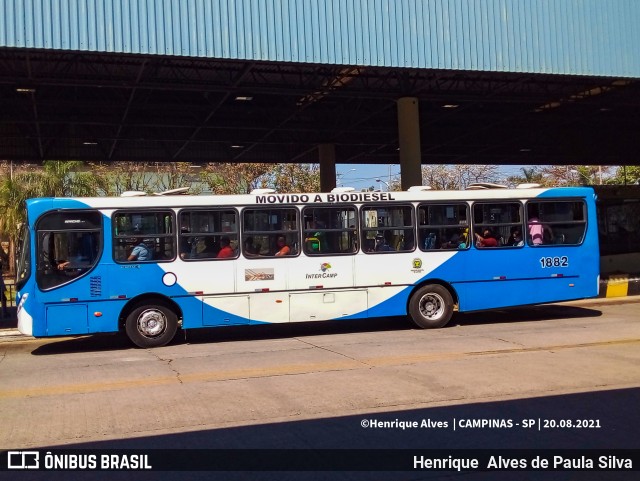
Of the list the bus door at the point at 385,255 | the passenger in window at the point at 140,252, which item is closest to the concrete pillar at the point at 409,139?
the bus door at the point at 385,255

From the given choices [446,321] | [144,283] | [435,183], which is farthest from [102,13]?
[435,183]

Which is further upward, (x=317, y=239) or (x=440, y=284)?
(x=317, y=239)

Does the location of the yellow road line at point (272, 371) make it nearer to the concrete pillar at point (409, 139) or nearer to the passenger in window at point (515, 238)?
the passenger in window at point (515, 238)

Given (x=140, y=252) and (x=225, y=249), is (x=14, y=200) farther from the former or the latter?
(x=225, y=249)

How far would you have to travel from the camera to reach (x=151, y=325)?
13.2 meters

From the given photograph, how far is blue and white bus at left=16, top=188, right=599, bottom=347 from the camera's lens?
42.1 ft

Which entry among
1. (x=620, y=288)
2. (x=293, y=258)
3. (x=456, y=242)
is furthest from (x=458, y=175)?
(x=293, y=258)

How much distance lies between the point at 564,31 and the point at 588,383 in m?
11.8

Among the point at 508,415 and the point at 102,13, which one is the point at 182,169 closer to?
the point at 102,13

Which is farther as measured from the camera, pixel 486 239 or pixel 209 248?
pixel 486 239

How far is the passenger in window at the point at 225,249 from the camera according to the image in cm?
1356

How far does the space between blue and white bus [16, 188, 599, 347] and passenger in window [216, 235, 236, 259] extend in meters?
0.03

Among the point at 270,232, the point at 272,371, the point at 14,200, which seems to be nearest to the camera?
the point at 272,371

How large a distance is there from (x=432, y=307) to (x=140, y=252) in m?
6.18
